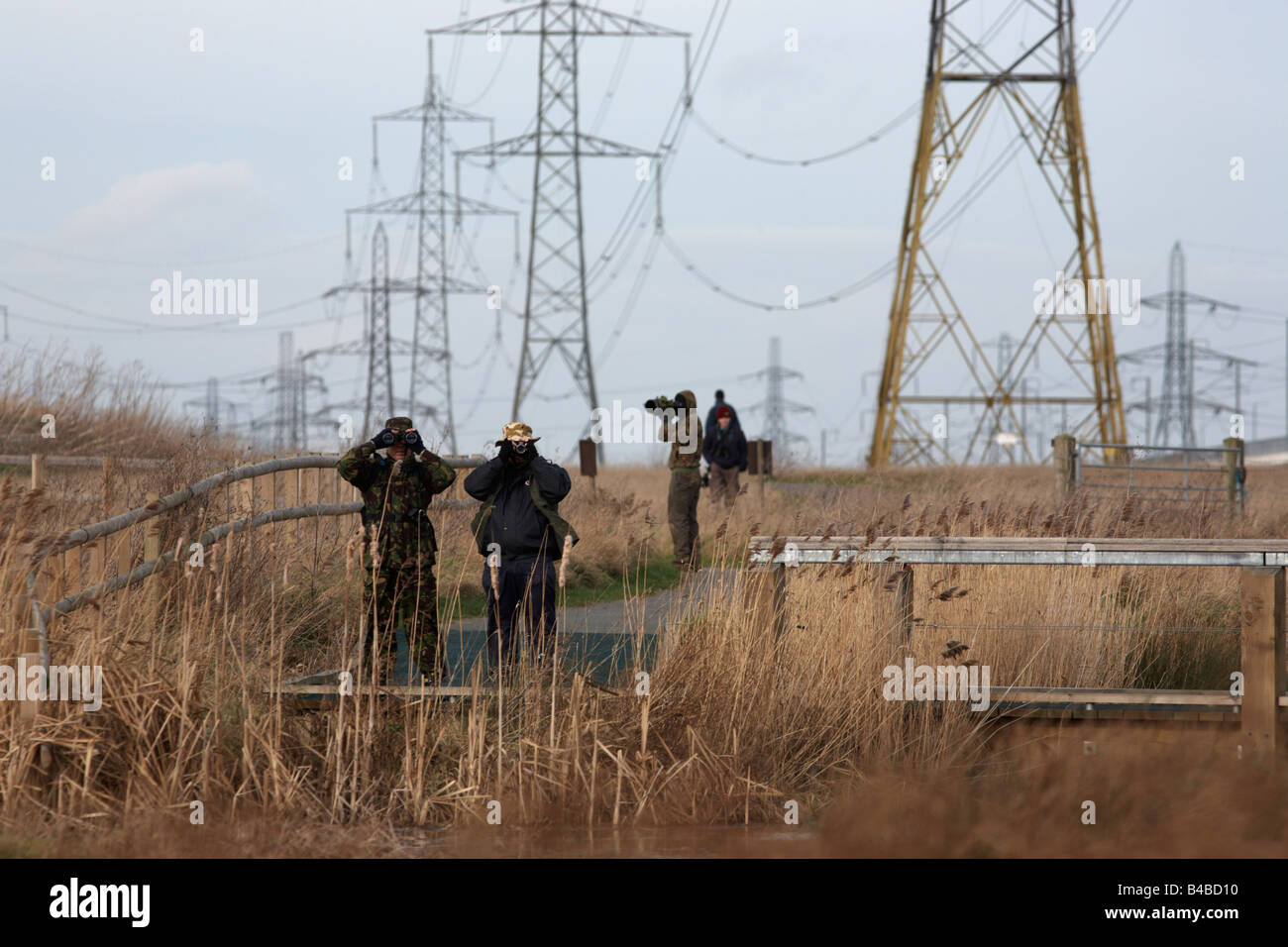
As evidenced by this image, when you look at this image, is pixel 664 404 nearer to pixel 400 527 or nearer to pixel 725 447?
pixel 725 447

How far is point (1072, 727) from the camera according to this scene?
366 inches

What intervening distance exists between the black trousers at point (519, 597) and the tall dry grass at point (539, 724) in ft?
2.32

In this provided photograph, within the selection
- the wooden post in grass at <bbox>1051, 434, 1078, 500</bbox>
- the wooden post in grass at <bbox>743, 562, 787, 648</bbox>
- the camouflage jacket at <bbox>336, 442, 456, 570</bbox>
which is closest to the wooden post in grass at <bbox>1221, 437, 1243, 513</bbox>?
the wooden post in grass at <bbox>1051, 434, 1078, 500</bbox>

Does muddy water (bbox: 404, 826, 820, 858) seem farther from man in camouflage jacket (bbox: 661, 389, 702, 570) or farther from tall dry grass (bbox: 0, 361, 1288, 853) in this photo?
man in camouflage jacket (bbox: 661, 389, 702, 570)

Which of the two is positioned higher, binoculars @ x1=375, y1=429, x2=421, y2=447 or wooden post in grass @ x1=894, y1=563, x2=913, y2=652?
binoculars @ x1=375, y1=429, x2=421, y2=447

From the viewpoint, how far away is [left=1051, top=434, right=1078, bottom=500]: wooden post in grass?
19.2 metres

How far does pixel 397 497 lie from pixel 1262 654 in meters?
5.35

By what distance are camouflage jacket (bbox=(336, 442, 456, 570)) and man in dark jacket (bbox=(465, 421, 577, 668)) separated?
0.31 meters

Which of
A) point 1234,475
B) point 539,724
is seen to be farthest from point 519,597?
point 1234,475
